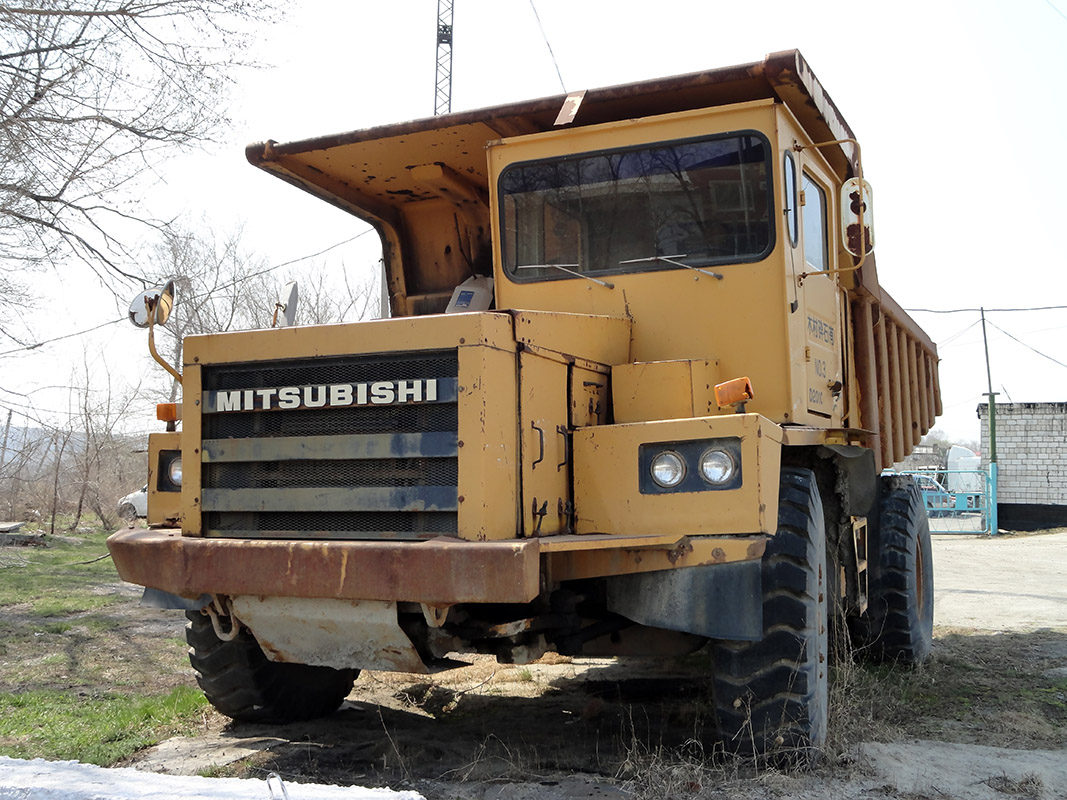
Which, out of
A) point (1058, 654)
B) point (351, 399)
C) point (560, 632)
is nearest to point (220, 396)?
point (351, 399)

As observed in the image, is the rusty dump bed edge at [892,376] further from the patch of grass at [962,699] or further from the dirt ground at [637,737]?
the dirt ground at [637,737]

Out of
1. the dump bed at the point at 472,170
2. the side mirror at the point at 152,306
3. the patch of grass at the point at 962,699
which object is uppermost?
the dump bed at the point at 472,170

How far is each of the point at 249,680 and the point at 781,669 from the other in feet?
→ 9.04

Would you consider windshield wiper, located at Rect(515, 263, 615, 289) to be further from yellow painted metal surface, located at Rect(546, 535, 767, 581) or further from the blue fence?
the blue fence

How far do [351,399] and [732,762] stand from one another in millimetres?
2265

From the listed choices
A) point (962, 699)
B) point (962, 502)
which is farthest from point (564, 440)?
point (962, 502)

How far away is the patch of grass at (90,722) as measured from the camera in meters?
4.74

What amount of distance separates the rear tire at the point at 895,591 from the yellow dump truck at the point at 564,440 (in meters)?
1.54

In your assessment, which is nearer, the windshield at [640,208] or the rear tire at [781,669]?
the rear tire at [781,669]

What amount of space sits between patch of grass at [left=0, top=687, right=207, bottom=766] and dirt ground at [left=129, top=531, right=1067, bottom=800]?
172 millimetres

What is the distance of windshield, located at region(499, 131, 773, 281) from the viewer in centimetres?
499

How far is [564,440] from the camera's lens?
4309 millimetres

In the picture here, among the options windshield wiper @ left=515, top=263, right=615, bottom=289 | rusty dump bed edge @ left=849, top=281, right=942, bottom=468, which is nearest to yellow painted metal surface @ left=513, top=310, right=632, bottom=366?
windshield wiper @ left=515, top=263, right=615, bottom=289

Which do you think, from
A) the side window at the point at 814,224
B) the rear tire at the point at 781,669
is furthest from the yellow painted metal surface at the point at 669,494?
the side window at the point at 814,224
